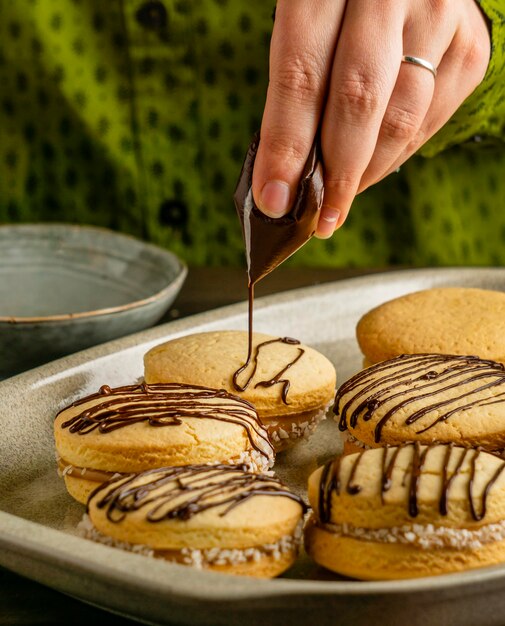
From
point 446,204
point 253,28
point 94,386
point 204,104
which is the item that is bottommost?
point 94,386

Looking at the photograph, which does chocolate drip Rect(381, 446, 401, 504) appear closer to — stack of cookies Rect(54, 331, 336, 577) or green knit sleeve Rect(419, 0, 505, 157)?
stack of cookies Rect(54, 331, 336, 577)

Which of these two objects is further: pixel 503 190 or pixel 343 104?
pixel 503 190

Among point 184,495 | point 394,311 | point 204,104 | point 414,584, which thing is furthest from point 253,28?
point 414,584

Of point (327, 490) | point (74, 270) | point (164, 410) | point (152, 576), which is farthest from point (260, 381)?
point (74, 270)

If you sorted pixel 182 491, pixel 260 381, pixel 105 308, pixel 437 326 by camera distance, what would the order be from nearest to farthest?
pixel 182 491
pixel 260 381
pixel 437 326
pixel 105 308


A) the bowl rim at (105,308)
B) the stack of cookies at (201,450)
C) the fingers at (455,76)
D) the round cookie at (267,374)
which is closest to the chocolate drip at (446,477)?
the stack of cookies at (201,450)

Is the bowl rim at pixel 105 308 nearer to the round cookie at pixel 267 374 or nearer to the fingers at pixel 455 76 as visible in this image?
the round cookie at pixel 267 374

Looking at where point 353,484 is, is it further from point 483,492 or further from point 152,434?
point 152,434

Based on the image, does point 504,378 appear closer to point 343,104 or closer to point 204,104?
point 343,104
